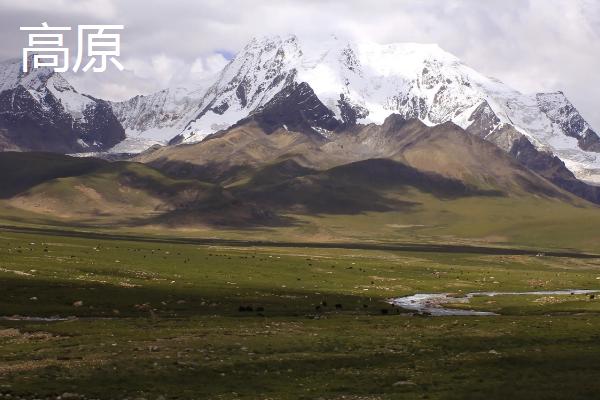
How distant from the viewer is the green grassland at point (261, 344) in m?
44.7

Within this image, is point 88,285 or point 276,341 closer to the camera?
point 276,341

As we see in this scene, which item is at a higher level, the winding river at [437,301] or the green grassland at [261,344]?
the green grassland at [261,344]

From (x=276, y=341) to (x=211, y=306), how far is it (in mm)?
27819

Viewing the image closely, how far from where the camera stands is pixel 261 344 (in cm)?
5853

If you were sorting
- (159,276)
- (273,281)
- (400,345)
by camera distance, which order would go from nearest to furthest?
(400,345) < (159,276) < (273,281)

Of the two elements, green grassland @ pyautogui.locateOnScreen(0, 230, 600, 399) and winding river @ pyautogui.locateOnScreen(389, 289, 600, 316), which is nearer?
green grassland @ pyautogui.locateOnScreen(0, 230, 600, 399)

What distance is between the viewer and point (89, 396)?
41750mm

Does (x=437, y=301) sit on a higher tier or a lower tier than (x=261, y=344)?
lower

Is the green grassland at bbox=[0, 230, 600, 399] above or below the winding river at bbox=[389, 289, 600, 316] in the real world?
above

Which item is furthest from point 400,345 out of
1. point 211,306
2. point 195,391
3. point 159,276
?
point 159,276

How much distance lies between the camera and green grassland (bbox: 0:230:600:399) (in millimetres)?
44719

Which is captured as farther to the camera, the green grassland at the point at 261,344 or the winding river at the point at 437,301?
the winding river at the point at 437,301

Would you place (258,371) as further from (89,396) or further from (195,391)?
(89,396)

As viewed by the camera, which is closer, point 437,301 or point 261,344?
point 261,344
